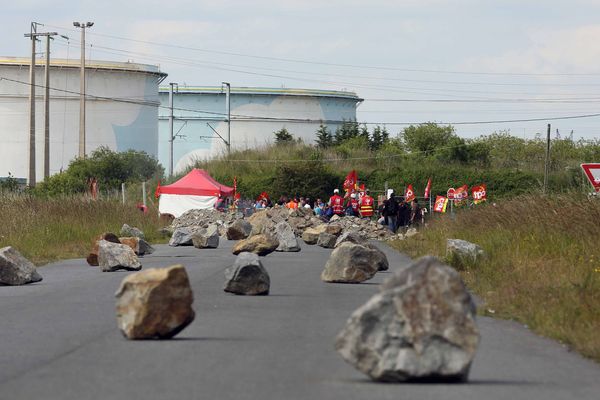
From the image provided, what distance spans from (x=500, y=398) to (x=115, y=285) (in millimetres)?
10925

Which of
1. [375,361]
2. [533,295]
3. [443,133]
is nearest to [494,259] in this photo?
[533,295]

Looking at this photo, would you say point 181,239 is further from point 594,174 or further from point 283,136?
point 283,136

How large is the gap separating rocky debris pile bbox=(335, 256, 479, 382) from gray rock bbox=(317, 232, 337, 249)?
2609cm

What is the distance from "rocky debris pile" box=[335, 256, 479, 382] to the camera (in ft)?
27.4

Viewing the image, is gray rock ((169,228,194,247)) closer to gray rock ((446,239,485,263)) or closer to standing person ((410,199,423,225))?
gray rock ((446,239,485,263))

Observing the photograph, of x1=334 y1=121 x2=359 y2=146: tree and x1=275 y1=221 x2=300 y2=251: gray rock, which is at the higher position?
x1=334 y1=121 x2=359 y2=146: tree

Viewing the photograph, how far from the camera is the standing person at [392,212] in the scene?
43562 millimetres

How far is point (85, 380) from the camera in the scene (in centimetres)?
871

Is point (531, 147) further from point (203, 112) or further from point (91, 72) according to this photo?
point (91, 72)

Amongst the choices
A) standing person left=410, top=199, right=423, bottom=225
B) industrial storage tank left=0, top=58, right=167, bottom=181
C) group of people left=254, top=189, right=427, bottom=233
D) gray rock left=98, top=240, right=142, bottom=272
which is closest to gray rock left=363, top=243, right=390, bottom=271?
gray rock left=98, top=240, right=142, bottom=272

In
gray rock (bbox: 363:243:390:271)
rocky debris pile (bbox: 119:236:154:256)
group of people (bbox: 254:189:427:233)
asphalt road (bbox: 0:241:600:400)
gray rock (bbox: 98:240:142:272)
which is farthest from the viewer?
group of people (bbox: 254:189:427:233)

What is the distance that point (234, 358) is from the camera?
9.87 meters

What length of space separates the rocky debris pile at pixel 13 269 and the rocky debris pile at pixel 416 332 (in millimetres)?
11600

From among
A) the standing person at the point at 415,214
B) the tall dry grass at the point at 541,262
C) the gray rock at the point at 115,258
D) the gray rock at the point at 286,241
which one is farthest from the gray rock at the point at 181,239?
the standing person at the point at 415,214
